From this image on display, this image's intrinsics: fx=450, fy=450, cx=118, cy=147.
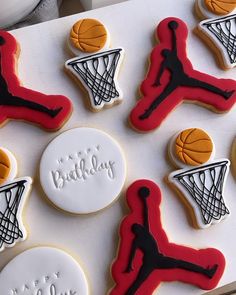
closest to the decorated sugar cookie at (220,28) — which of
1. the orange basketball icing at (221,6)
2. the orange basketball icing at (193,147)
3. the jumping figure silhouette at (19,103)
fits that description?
the orange basketball icing at (221,6)

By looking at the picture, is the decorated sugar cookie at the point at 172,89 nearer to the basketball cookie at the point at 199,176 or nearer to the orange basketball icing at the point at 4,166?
the basketball cookie at the point at 199,176

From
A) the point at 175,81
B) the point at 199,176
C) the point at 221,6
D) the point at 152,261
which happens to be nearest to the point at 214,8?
the point at 221,6

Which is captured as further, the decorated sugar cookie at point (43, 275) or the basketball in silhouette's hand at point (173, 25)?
the basketball in silhouette's hand at point (173, 25)

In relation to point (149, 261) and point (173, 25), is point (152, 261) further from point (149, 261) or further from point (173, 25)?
point (173, 25)

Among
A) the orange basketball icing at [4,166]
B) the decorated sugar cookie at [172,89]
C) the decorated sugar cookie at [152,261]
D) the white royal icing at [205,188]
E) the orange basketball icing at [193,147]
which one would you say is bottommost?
the decorated sugar cookie at [152,261]

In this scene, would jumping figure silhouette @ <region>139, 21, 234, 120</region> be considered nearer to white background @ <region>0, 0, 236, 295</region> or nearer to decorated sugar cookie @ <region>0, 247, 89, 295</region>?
white background @ <region>0, 0, 236, 295</region>

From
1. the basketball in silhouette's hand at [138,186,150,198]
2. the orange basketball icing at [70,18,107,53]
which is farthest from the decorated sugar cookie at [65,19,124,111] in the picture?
the basketball in silhouette's hand at [138,186,150,198]

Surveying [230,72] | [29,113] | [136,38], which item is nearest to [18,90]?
[29,113]

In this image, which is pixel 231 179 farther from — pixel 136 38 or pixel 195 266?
pixel 136 38
